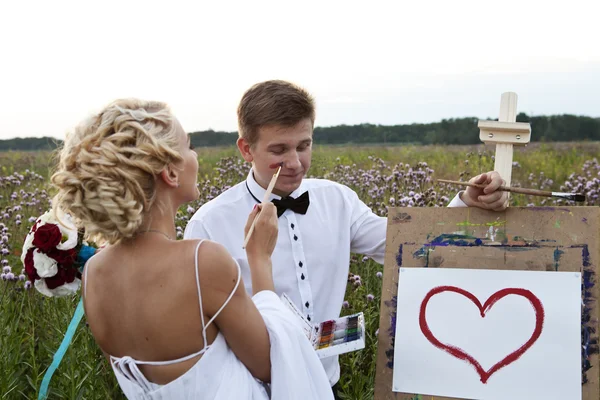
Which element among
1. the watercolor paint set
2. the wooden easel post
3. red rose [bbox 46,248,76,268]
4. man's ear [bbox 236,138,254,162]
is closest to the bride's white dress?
the watercolor paint set

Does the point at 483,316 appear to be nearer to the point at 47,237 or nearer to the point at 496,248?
the point at 496,248

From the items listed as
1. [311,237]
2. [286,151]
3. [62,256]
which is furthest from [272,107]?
[62,256]

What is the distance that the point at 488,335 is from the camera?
2.29 m

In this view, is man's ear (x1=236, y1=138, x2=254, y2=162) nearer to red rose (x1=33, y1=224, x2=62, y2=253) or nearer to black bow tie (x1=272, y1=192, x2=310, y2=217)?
black bow tie (x1=272, y1=192, x2=310, y2=217)

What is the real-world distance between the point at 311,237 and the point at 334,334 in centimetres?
49

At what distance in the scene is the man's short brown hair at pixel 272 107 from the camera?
8.17ft

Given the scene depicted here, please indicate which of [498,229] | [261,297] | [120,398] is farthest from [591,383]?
[120,398]

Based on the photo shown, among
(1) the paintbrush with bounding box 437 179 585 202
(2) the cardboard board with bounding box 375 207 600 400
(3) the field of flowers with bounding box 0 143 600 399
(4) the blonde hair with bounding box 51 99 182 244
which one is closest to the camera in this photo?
(4) the blonde hair with bounding box 51 99 182 244

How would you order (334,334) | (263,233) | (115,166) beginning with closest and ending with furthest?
1. (115,166)
2. (263,233)
3. (334,334)

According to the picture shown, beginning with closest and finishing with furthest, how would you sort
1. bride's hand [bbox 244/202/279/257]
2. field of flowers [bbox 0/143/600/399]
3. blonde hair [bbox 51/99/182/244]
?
blonde hair [bbox 51/99/182/244] → bride's hand [bbox 244/202/279/257] → field of flowers [bbox 0/143/600/399]

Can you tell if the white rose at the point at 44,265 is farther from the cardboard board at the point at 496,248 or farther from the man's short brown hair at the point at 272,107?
the cardboard board at the point at 496,248

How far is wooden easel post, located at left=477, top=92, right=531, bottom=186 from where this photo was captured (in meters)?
2.37

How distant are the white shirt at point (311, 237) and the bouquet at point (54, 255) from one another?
43 centimetres

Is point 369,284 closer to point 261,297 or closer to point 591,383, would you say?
point 591,383
